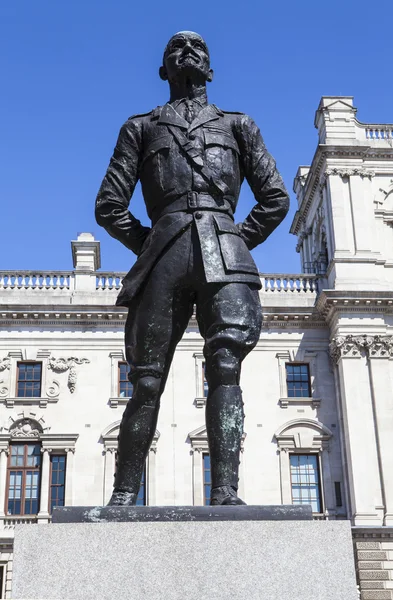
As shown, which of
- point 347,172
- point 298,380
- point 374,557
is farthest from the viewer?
point 347,172

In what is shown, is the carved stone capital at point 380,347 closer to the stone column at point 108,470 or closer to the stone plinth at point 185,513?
the stone column at point 108,470

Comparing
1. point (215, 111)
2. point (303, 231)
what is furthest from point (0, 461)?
point (215, 111)

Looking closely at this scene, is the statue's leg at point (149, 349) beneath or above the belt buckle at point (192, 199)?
beneath

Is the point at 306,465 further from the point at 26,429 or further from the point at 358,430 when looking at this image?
the point at 26,429

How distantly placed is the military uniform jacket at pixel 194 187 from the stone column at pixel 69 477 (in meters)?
24.8

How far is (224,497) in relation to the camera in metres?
5.33

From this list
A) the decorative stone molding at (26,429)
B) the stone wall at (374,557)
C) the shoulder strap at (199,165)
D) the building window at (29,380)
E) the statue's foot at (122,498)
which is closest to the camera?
the statue's foot at (122,498)

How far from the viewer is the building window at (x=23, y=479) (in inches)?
1187

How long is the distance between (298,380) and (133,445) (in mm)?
27570

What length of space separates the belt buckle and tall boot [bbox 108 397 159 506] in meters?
1.39

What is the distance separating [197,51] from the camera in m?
6.58

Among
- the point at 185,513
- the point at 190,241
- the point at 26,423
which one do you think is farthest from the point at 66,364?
the point at 185,513

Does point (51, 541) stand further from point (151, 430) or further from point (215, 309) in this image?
point (215, 309)

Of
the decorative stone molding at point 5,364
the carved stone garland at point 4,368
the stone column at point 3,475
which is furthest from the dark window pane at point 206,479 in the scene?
the decorative stone molding at point 5,364
